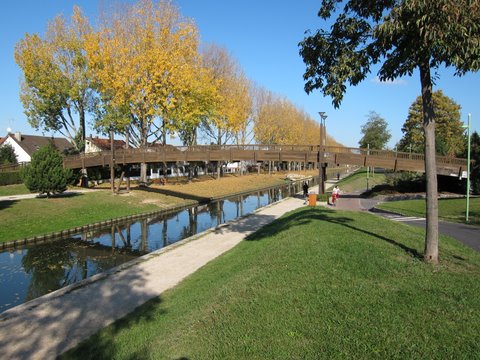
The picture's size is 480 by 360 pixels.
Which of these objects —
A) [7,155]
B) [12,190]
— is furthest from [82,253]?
[7,155]

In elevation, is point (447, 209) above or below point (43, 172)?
below

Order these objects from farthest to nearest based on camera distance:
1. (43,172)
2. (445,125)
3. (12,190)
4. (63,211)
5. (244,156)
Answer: (445,125) → (244,156) → (12,190) → (43,172) → (63,211)

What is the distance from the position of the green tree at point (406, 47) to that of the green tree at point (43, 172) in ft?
81.8

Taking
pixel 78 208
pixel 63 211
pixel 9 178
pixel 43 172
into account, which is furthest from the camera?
pixel 9 178

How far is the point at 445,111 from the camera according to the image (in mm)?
63750

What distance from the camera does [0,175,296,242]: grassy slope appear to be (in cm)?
2244

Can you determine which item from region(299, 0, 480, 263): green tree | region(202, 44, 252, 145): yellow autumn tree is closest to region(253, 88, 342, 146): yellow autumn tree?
region(202, 44, 252, 145): yellow autumn tree

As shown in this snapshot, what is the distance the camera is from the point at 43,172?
29.2 meters

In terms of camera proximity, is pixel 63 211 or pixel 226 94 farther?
pixel 226 94

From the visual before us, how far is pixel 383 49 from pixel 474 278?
606 centimetres

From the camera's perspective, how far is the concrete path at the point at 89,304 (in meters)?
8.22

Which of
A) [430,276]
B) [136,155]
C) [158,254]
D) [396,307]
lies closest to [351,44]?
[430,276]

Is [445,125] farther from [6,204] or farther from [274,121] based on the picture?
[6,204]

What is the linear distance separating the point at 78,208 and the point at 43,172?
14.6 feet
